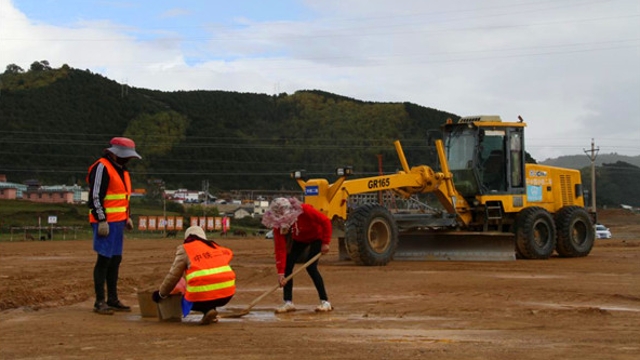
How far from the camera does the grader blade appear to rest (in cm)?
1944

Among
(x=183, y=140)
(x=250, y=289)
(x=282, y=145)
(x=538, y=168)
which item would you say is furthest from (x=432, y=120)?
(x=250, y=289)

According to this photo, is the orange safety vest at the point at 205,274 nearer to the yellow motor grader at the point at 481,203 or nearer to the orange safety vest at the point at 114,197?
the orange safety vest at the point at 114,197

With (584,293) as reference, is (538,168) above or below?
above

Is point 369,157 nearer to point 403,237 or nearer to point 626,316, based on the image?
point 403,237

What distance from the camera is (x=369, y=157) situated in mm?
89938

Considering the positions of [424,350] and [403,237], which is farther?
[403,237]

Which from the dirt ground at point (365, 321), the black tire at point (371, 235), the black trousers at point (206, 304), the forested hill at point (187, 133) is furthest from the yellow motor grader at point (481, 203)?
the forested hill at point (187, 133)

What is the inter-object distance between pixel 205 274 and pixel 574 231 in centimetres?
1517

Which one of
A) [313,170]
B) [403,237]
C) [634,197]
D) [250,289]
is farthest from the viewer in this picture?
[634,197]

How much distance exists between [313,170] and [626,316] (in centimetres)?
8036

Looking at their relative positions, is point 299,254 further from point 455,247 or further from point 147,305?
point 455,247

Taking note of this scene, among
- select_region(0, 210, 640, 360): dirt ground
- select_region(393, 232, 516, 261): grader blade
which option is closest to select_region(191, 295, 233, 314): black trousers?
select_region(0, 210, 640, 360): dirt ground

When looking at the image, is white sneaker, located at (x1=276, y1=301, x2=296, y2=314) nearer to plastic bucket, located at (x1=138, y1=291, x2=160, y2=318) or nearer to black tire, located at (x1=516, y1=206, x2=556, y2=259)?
plastic bucket, located at (x1=138, y1=291, x2=160, y2=318)

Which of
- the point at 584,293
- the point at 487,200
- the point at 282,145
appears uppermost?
the point at 282,145
